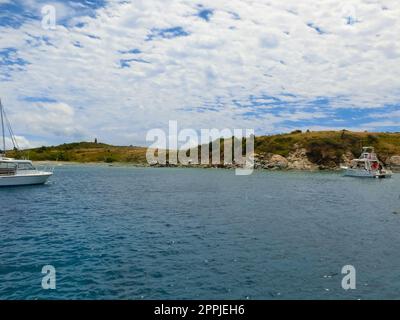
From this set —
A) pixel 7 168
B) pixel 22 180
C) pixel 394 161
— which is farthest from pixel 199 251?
pixel 394 161

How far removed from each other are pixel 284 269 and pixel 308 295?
4545mm

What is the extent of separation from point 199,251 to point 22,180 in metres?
79.8

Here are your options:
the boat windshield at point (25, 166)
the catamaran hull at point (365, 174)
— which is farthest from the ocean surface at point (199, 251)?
the catamaran hull at point (365, 174)

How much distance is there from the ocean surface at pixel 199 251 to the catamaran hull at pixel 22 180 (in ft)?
128

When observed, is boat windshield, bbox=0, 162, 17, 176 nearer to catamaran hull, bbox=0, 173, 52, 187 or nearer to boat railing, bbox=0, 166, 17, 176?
boat railing, bbox=0, 166, 17, 176

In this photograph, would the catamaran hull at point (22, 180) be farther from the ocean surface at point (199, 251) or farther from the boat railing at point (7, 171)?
the ocean surface at point (199, 251)

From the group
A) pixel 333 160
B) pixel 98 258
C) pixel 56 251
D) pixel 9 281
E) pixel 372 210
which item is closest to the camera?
pixel 9 281

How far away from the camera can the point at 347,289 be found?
23.4 m

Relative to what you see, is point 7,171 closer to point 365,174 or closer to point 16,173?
point 16,173

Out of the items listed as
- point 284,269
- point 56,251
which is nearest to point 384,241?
point 284,269

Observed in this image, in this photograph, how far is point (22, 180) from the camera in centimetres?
9544

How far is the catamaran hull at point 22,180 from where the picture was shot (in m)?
92.5

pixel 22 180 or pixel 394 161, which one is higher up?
pixel 394 161
